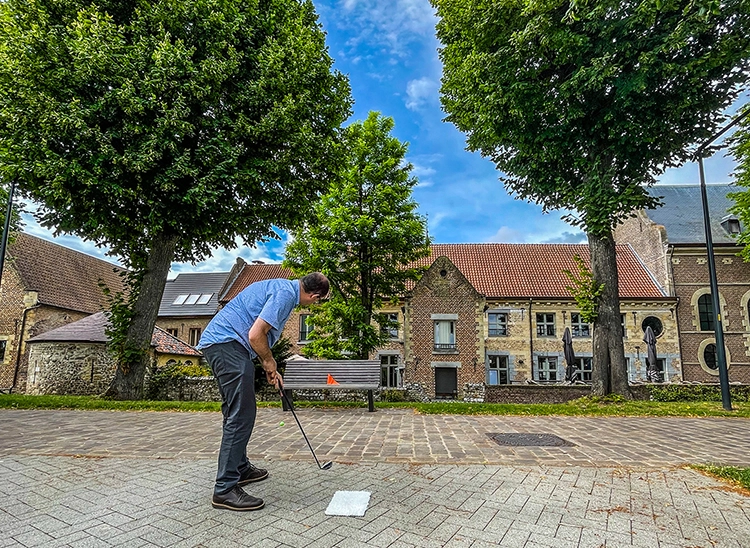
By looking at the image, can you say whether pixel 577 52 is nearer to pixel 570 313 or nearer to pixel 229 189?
pixel 229 189

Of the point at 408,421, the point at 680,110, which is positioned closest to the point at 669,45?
the point at 680,110

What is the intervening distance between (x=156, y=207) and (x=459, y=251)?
86.4ft

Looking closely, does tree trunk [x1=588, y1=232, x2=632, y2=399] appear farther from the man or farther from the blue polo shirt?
the blue polo shirt

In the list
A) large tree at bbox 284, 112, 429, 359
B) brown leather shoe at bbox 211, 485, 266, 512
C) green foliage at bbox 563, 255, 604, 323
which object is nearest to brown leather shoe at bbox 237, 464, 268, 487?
brown leather shoe at bbox 211, 485, 266, 512

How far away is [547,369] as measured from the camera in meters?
28.6

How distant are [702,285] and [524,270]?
11520 mm

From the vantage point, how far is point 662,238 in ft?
96.3

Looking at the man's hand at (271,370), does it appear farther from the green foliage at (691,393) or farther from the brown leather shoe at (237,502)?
the green foliage at (691,393)

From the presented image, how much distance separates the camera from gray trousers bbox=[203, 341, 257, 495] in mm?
3590

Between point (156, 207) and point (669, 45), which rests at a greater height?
point (669, 45)

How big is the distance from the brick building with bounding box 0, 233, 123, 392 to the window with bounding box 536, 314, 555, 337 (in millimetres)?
26931

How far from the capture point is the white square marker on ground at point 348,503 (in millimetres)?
3275

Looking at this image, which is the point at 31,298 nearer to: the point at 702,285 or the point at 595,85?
the point at 595,85

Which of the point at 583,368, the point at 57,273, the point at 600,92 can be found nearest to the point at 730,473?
the point at 600,92
